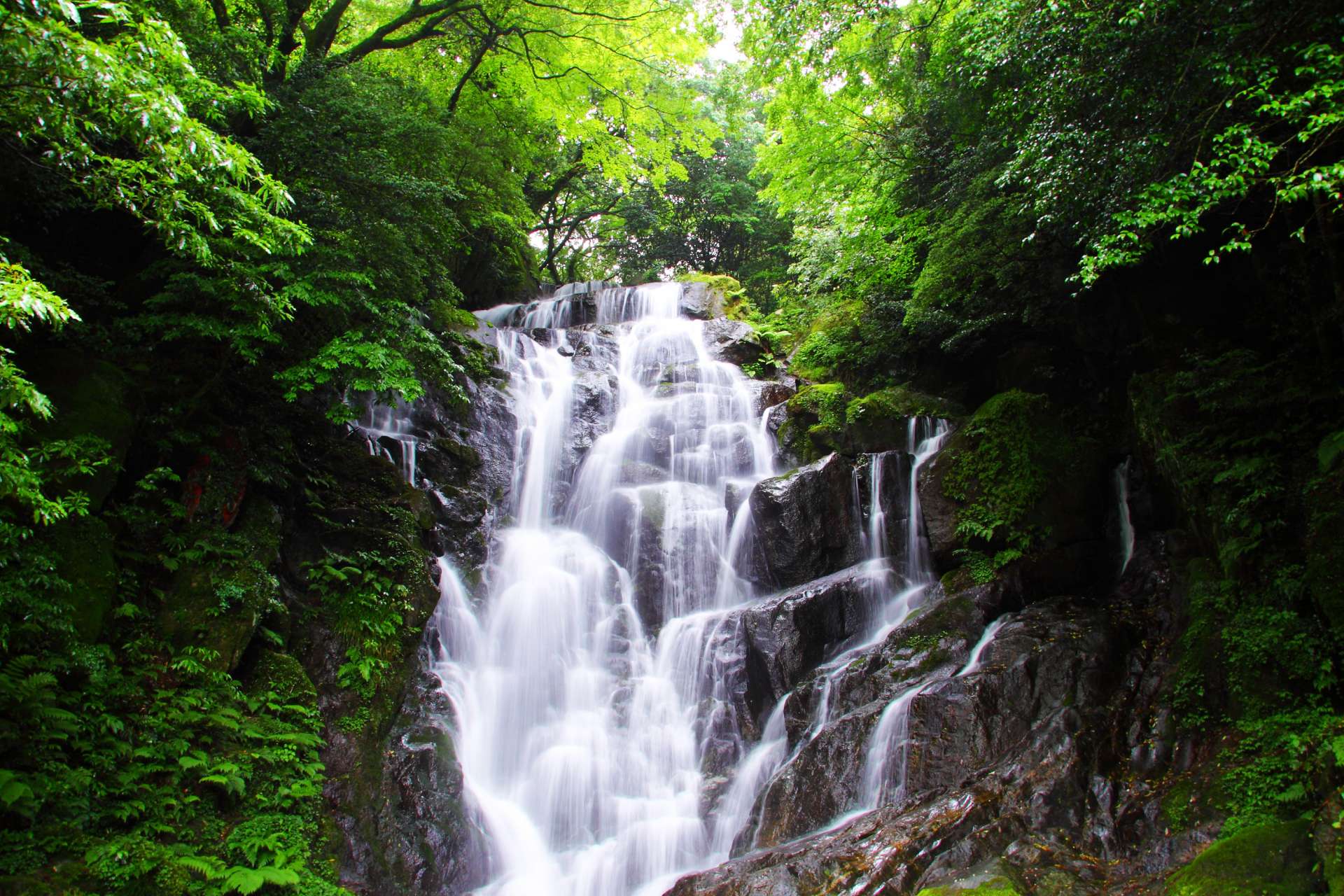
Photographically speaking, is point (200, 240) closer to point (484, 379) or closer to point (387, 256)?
point (387, 256)

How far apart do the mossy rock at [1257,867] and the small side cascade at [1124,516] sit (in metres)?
5.30

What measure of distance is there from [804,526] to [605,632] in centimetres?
347

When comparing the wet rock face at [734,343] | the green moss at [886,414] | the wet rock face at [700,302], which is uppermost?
the wet rock face at [700,302]

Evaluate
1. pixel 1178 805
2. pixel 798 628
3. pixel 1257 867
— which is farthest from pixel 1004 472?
pixel 1257 867

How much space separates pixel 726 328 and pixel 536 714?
11879mm

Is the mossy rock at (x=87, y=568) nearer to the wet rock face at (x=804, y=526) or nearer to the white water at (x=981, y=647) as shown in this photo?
the wet rock face at (x=804, y=526)

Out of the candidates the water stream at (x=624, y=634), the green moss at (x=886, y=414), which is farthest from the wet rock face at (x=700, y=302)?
the green moss at (x=886, y=414)

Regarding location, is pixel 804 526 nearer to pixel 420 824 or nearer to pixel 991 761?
pixel 991 761

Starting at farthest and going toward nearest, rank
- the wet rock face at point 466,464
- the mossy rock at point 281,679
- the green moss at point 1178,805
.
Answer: the wet rock face at point 466,464 → the mossy rock at point 281,679 → the green moss at point 1178,805

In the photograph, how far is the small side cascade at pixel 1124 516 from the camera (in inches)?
369

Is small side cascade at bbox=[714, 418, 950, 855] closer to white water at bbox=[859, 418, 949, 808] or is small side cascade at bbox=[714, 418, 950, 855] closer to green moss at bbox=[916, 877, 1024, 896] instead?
white water at bbox=[859, 418, 949, 808]

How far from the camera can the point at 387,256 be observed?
8.42 meters

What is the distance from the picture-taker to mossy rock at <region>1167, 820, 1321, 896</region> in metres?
4.11

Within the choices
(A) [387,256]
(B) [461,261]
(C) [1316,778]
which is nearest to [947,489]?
(C) [1316,778]
